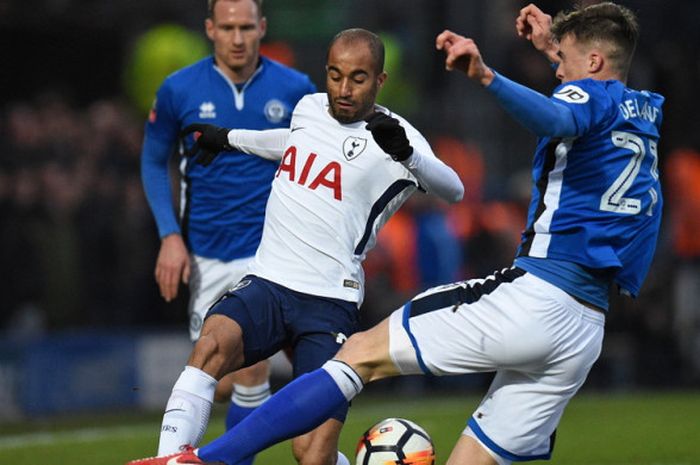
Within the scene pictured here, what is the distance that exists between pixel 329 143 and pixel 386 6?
35.7 ft

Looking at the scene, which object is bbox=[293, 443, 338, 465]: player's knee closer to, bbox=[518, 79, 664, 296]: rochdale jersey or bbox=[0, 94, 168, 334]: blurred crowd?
bbox=[518, 79, 664, 296]: rochdale jersey

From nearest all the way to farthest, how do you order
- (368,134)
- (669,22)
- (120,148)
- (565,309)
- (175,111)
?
(565,309) → (368,134) → (175,111) → (120,148) → (669,22)

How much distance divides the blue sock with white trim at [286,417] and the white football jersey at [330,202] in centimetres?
94

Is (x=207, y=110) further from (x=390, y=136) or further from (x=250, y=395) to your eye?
(x=390, y=136)

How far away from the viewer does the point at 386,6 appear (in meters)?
17.2

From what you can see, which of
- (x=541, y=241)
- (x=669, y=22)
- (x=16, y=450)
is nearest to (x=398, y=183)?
(x=541, y=241)

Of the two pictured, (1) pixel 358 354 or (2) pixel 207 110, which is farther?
(2) pixel 207 110

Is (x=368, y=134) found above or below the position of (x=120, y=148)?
above

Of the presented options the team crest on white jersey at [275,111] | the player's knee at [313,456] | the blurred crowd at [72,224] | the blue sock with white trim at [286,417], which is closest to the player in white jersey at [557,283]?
the blue sock with white trim at [286,417]

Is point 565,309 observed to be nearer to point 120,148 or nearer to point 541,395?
point 541,395

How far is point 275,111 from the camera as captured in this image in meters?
7.98

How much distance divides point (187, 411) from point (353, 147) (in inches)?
58.9

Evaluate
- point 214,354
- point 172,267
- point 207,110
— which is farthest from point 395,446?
point 207,110

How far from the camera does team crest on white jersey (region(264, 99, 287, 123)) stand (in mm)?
7969
